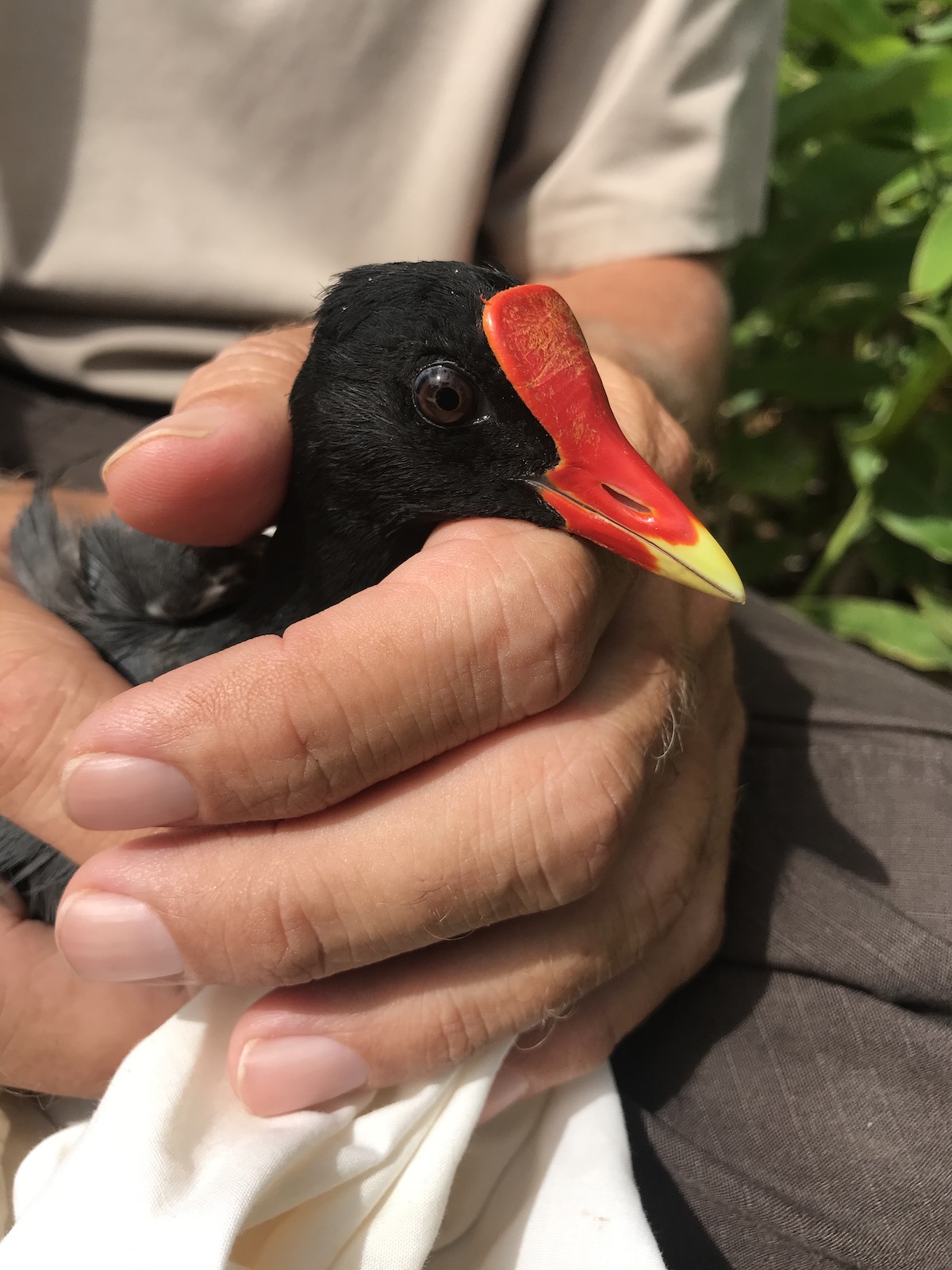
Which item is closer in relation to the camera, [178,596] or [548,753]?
[548,753]

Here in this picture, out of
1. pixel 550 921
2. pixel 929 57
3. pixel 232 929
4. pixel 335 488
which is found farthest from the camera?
pixel 929 57

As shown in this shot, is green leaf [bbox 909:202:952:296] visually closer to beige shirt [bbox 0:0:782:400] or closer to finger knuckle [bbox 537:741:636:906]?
beige shirt [bbox 0:0:782:400]

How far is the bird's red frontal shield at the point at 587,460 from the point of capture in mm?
853

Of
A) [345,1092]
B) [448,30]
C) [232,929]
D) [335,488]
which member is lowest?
[345,1092]

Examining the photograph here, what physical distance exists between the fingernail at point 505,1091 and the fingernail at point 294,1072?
15cm

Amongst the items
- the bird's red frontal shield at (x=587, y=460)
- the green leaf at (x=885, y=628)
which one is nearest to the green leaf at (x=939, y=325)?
the green leaf at (x=885, y=628)

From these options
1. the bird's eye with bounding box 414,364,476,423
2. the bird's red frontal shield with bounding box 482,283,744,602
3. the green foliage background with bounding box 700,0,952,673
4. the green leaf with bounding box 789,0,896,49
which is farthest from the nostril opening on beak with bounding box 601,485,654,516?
the green leaf with bounding box 789,0,896,49

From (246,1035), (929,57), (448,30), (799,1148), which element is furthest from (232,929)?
(929,57)

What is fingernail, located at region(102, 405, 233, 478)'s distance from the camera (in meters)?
0.89

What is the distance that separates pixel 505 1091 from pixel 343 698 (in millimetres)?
426

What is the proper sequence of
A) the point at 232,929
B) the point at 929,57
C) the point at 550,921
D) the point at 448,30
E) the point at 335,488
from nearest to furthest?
the point at 232,929 < the point at 550,921 < the point at 335,488 < the point at 448,30 < the point at 929,57

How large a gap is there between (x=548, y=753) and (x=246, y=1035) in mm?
363

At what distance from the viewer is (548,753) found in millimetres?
828

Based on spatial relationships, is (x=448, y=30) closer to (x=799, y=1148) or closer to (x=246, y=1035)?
(x=246, y=1035)
